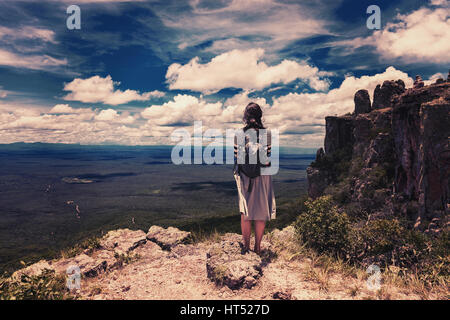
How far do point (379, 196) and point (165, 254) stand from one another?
38073 mm

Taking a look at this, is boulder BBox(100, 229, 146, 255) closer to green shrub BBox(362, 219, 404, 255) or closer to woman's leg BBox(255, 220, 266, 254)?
Result: woman's leg BBox(255, 220, 266, 254)

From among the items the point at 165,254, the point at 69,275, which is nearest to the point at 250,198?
the point at 165,254

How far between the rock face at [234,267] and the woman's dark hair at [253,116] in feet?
10.7

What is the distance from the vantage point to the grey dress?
6133 millimetres

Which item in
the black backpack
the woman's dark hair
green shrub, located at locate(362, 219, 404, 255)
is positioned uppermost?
the woman's dark hair

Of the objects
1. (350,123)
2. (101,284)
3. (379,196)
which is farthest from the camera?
(350,123)

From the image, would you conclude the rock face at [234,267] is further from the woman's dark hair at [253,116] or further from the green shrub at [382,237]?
the woman's dark hair at [253,116]

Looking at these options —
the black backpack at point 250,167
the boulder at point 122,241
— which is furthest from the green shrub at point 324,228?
the boulder at point 122,241

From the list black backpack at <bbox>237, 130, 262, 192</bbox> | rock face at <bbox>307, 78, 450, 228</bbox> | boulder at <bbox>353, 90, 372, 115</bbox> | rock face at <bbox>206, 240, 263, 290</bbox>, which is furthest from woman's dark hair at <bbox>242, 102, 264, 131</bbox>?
boulder at <bbox>353, 90, 372, 115</bbox>

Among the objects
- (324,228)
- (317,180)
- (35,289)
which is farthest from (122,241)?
(317,180)

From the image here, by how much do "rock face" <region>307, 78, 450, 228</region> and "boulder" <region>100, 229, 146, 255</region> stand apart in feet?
56.1

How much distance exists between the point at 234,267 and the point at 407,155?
3064 cm

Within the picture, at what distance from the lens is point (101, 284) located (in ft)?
18.6
